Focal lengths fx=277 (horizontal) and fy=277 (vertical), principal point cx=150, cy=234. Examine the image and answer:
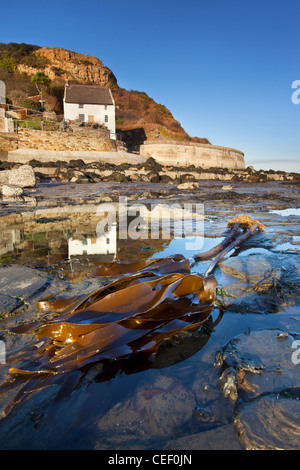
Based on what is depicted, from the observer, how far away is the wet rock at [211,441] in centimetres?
91

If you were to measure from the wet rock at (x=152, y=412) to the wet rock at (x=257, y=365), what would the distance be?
0.20 m

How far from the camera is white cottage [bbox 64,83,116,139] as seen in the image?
39.4 m

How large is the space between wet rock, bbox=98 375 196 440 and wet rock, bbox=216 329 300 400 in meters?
0.20

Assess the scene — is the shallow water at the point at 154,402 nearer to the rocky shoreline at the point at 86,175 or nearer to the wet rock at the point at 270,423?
the wet rock at the point at 270,423

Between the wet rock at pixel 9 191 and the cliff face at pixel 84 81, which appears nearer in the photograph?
the wet rock at pixel 9 191

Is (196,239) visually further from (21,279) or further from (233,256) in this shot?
(21,279)

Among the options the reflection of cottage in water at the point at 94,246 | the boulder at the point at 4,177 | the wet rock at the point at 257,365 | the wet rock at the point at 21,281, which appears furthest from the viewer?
the boulder at the point at 4,177

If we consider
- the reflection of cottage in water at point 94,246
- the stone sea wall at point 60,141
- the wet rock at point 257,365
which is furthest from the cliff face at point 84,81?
the wet rock at point 257,365

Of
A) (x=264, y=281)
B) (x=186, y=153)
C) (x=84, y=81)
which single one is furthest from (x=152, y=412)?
(x=84, y=81)

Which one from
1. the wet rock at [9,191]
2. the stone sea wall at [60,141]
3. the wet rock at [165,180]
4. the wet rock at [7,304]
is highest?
the stone sea wall at [60,141]

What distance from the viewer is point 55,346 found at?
1.44 meters

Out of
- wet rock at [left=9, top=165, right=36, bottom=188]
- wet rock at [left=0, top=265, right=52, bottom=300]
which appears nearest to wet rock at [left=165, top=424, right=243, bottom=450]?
wet rock at [left=0, top=265, right=52, bottom=300]

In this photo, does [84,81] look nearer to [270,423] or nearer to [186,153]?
[186,153]
